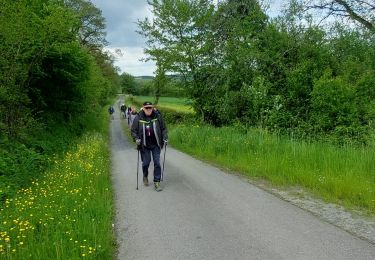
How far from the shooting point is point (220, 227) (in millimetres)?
6484

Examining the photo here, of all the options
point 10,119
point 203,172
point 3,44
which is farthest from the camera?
point 10,119

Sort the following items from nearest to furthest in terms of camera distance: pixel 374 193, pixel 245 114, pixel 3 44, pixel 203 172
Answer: pixel 374 193, pixel 203 172, pixel 3 44, pixel 245 114

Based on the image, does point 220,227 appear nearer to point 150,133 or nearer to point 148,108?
point 150,133

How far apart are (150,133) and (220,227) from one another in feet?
12.9

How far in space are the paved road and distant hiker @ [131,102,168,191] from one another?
0.82 metres

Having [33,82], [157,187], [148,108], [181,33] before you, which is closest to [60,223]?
[157,187]

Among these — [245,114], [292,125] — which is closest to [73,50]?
[245,114]

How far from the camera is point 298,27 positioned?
73.6ft

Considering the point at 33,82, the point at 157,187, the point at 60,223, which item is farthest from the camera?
the point at 33,82

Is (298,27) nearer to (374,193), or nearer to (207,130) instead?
(207,130)

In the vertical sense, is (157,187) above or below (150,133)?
below

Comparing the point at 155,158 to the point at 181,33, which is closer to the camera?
the point at 155,158

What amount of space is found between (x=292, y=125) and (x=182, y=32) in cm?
1483

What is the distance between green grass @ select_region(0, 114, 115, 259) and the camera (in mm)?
5289
